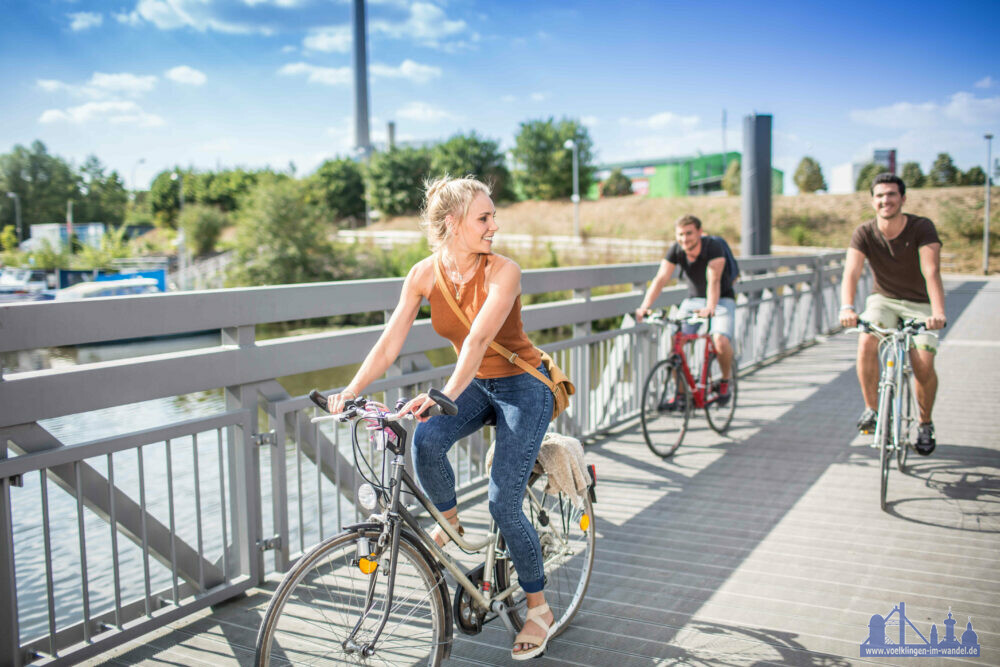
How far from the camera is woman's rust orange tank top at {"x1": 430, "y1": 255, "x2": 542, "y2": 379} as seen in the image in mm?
2861

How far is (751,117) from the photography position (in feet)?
40.9

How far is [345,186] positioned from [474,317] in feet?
298

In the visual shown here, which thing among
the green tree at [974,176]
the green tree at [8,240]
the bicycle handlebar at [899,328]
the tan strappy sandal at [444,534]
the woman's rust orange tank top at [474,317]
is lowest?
the tan strappy sandal at [444,534]

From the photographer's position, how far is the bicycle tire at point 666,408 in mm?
6305

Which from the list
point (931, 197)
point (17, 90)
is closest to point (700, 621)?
point (931, 197)

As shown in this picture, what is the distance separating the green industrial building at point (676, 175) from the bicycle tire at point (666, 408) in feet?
246

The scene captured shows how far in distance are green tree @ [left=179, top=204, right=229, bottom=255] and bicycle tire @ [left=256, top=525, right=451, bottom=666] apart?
228 ft

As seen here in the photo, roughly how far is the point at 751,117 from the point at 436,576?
37.1 feet

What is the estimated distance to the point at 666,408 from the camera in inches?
252

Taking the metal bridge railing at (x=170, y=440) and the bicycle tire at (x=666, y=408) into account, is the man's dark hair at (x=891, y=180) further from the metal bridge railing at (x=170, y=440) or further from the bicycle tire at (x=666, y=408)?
the metal bridge railing at (x=170, y=440)

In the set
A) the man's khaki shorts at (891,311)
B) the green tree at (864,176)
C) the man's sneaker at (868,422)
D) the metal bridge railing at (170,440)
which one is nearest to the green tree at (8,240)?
the metal bridge railing at (170,440)

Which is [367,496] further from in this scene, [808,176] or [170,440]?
[808,176]

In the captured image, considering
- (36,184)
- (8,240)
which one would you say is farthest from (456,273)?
(36,184)

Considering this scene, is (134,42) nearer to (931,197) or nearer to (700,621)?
(931,197)
